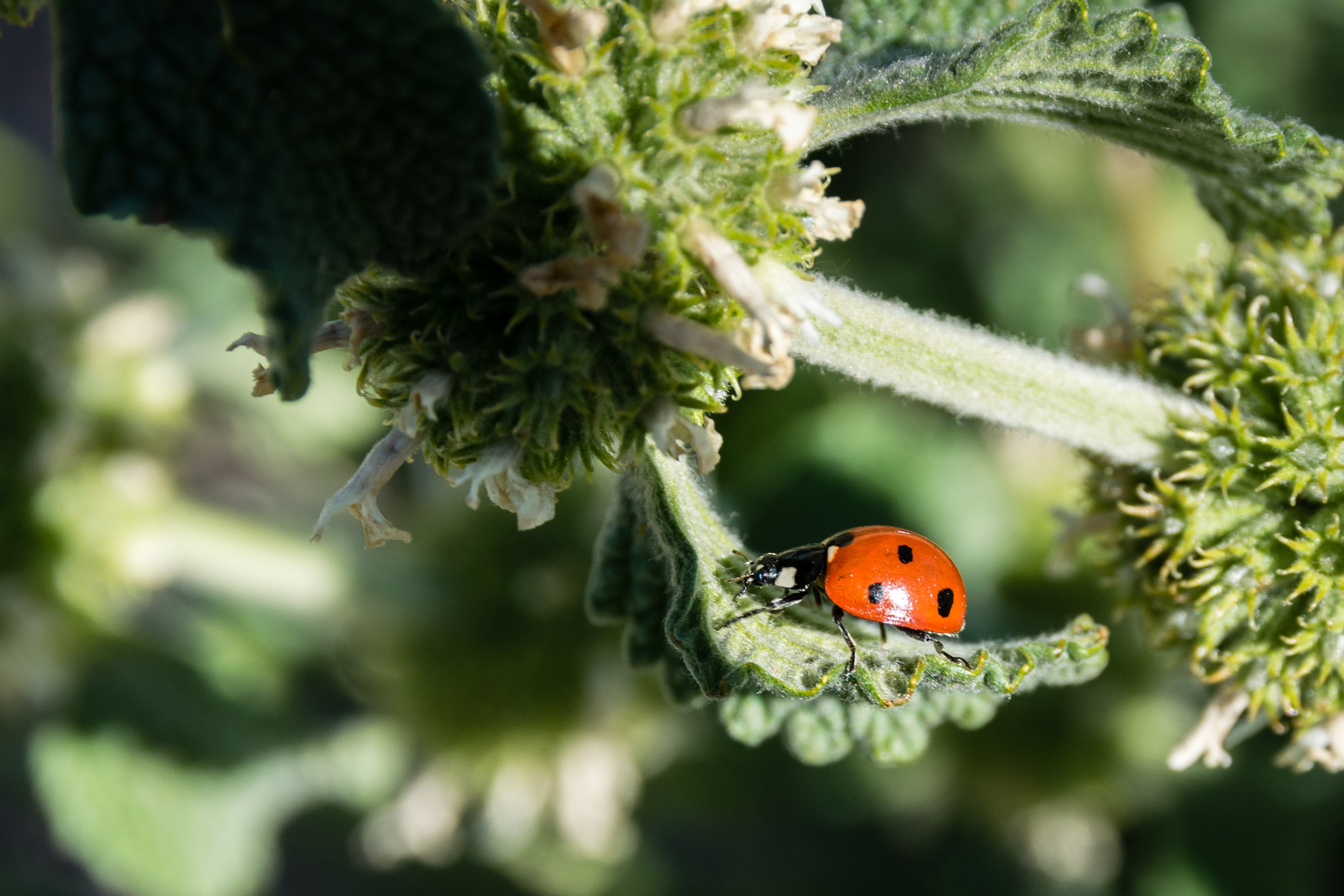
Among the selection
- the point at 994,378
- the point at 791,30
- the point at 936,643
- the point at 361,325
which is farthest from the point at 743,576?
the point at 791,30

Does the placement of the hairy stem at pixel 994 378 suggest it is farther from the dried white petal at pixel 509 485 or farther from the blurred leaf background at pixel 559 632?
the blurred leaf background at pixel 559 632

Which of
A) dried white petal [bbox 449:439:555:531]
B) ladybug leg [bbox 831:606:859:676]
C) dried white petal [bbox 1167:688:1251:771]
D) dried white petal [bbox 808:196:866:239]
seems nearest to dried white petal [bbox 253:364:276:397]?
dried white petal [bbox 449:439:555:531]

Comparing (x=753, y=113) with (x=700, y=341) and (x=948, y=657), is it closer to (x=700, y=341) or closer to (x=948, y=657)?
(x=700, y=341)

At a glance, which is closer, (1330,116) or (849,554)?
(849,554)

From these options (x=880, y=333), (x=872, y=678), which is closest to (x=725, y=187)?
(x=880, y=333)

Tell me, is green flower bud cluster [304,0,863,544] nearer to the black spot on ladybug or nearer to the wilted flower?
the wilted flower

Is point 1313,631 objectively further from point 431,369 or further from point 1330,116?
point 1330,116
